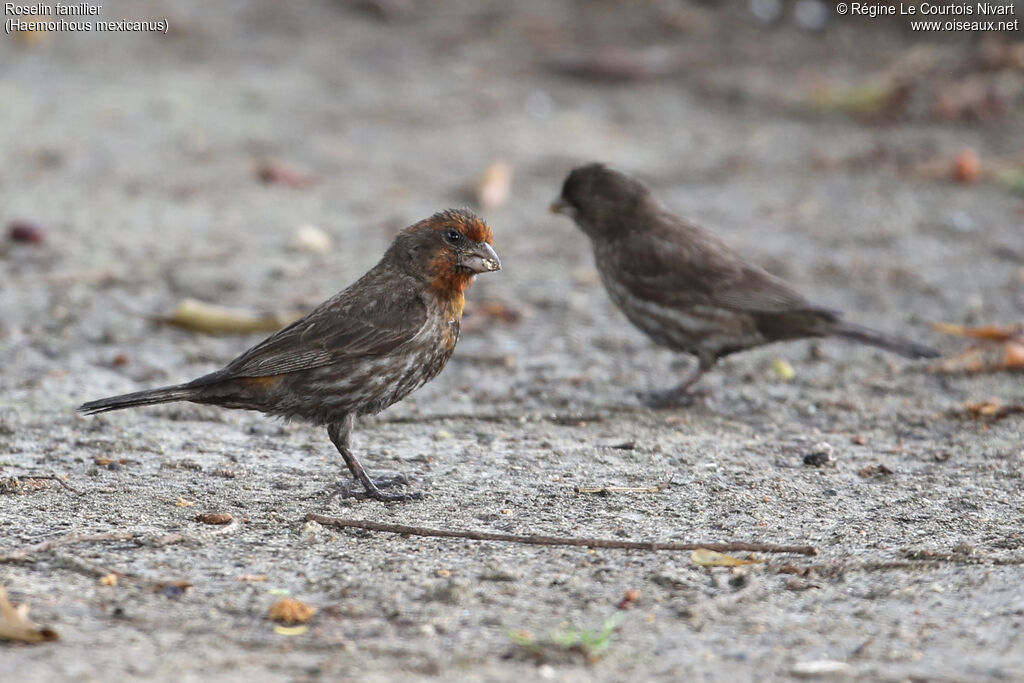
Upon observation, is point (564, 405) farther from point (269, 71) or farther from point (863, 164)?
point (269, 71)

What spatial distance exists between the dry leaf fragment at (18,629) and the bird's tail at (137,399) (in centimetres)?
151

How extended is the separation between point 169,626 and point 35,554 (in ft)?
2.39

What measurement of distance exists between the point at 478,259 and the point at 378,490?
1.05 meters

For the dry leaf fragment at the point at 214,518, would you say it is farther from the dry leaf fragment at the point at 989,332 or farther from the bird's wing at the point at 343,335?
the dry leaf fragment at the point at 989,332

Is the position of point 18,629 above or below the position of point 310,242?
below

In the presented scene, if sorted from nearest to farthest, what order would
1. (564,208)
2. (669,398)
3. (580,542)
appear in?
1. (580,542)
2. (669,398)
3. (564,208)

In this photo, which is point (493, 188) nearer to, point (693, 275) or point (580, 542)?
point (693, 275)

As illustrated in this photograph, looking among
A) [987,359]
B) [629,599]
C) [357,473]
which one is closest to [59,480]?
[357,473]

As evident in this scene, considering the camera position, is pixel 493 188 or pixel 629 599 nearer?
pixel 629 599

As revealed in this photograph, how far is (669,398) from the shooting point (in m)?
6.46

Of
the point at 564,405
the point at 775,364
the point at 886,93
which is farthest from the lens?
the point at 886,93

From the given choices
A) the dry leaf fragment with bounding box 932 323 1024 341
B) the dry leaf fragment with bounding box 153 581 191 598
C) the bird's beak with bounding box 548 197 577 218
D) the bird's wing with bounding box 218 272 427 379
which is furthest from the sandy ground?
the bird's beak with bounding box 548 197 577 218

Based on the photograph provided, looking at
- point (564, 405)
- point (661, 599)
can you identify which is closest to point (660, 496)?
point (661, 599)

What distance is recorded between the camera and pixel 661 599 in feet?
13.3
